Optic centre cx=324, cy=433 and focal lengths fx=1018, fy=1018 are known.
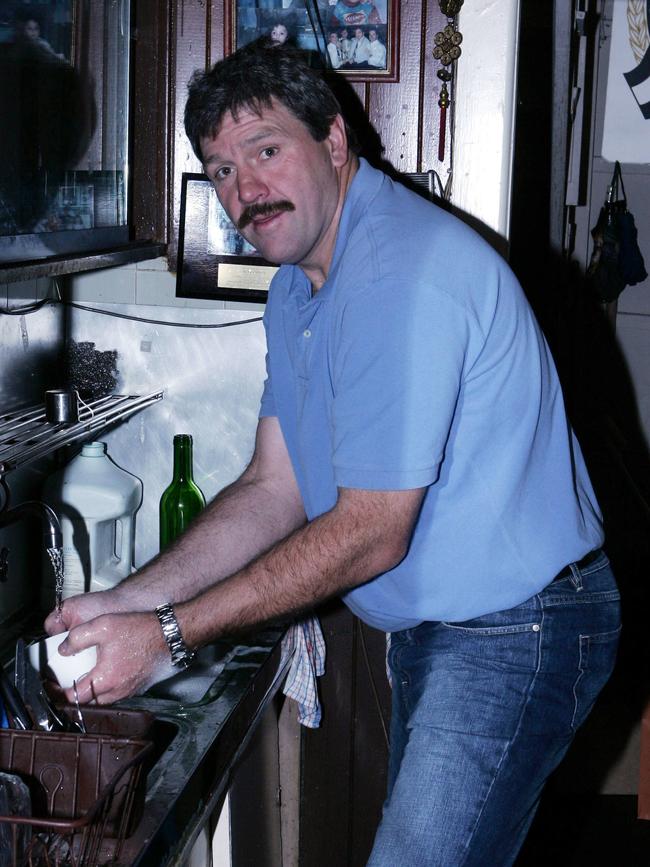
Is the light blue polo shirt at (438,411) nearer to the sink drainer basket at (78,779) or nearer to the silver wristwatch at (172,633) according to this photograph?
the silver wristwatch at (172,633)

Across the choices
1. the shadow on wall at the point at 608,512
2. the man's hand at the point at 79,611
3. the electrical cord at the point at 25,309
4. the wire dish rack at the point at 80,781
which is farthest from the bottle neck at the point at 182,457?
the shadow on wall at the point at 608,512

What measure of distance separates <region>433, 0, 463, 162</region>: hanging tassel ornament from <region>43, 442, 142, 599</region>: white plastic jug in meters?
0.93

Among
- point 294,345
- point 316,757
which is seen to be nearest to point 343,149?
point 294,345

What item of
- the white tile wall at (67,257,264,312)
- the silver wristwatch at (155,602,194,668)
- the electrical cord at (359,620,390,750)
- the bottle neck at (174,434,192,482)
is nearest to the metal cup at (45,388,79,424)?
the bottle neck at (174,434,192,482)

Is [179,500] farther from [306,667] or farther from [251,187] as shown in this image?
[251,187]

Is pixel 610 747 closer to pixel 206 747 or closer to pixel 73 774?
pixel 206 747

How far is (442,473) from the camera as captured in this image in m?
1.29

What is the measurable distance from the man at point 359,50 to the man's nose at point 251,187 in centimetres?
65

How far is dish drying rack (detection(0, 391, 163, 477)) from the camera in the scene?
1.52 meters

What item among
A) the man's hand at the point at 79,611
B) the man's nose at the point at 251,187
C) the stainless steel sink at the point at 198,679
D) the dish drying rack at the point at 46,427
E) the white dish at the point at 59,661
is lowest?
the stainless steel sink at the point at 198,679

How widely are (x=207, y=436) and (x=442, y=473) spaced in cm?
89

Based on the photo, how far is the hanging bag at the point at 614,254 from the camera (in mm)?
3895

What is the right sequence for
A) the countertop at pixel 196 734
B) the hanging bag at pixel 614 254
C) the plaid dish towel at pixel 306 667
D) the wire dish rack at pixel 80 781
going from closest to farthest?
the wire dish rack at pixel 80 781, the countertop at pixel 196 734, the plaid dish towel at pixel 306 667, the hanging bag at pixel 614 254

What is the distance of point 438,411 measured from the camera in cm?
118
